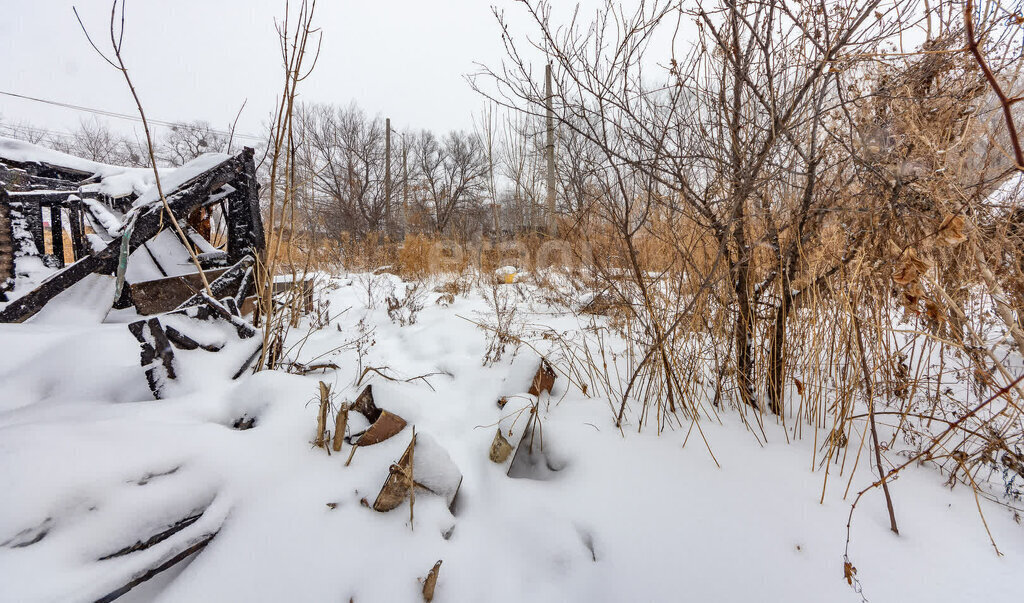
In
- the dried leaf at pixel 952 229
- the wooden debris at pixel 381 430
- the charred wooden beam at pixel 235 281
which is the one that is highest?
the dried leaf at pixel 952 229

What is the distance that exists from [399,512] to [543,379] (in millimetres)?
Result: 893

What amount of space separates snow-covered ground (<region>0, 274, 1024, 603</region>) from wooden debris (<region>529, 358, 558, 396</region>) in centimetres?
30

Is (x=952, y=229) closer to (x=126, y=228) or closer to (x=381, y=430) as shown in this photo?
(x=381, y=430)

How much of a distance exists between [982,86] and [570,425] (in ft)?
5.57

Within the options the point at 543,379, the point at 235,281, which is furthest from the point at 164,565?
the point at 235,281

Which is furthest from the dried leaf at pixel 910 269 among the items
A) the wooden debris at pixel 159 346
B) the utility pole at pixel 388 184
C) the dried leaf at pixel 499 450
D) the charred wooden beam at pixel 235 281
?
the utility pole at pixel 388 184

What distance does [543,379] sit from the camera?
1774mm

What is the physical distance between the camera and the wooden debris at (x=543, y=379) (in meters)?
1.74

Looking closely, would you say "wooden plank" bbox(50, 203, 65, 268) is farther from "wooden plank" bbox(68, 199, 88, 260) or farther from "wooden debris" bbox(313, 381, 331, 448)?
"wooden debris" bbox(313, 381, 331, 448)

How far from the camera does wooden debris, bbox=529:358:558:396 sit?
1.74m

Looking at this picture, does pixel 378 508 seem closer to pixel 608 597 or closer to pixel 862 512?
pixel 608 597

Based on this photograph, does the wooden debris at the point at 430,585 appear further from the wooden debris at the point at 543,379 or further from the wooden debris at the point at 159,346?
the wooden debris at the point at 159,346

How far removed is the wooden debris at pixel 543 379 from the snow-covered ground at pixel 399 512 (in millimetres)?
302

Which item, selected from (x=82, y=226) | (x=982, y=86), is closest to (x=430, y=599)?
(x=982, y=86)
